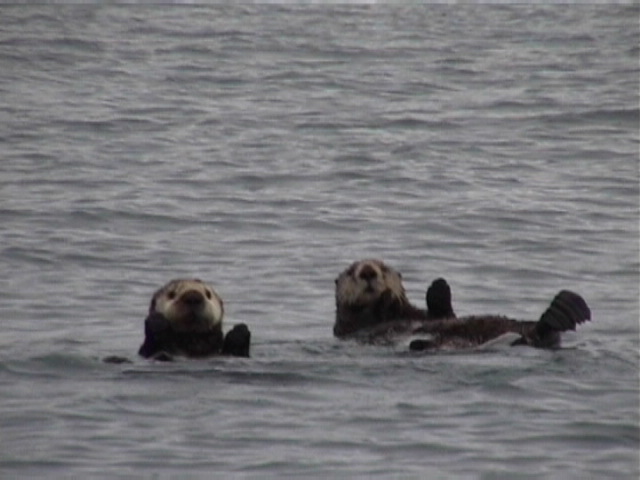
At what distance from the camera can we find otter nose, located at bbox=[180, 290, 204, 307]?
9562 mm

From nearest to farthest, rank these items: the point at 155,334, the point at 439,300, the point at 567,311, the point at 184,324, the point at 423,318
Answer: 1. the point at 567,311
2. the point at 155,334
3. the point at 184,324
4. the point at 439,300
5. the point at 423,318

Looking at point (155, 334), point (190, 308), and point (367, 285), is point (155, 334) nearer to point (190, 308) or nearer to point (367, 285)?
point (190, 308)

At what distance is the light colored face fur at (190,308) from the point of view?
377 inches

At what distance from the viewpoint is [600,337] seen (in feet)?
34.0

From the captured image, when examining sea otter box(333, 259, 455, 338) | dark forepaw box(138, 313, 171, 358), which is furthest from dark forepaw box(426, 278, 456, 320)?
dark forepaw box(138, 313, 171, 358)

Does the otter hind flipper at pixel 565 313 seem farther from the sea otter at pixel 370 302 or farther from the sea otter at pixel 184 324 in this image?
the sea otter at pixel 184 324

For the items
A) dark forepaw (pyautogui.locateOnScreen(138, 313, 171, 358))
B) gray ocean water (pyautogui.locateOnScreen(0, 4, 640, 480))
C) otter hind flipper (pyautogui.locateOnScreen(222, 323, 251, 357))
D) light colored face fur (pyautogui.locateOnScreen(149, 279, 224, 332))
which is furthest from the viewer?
light colored face fur (pyautogui.locateOnScreen(149, 279, 224, 332))

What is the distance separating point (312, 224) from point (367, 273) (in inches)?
144

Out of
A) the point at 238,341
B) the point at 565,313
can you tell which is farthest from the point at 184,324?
the point at 565,313

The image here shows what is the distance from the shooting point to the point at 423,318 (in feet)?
34.6

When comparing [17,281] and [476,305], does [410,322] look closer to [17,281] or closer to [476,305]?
[476,305]

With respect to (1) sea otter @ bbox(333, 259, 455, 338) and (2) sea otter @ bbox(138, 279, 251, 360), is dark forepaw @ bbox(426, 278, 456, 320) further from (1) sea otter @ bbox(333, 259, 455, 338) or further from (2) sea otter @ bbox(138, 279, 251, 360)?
(2) sea otter @ bbox(138, 279, 251, 360)

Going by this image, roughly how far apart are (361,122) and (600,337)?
8.41m

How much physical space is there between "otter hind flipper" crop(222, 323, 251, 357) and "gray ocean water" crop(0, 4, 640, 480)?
114 mm
